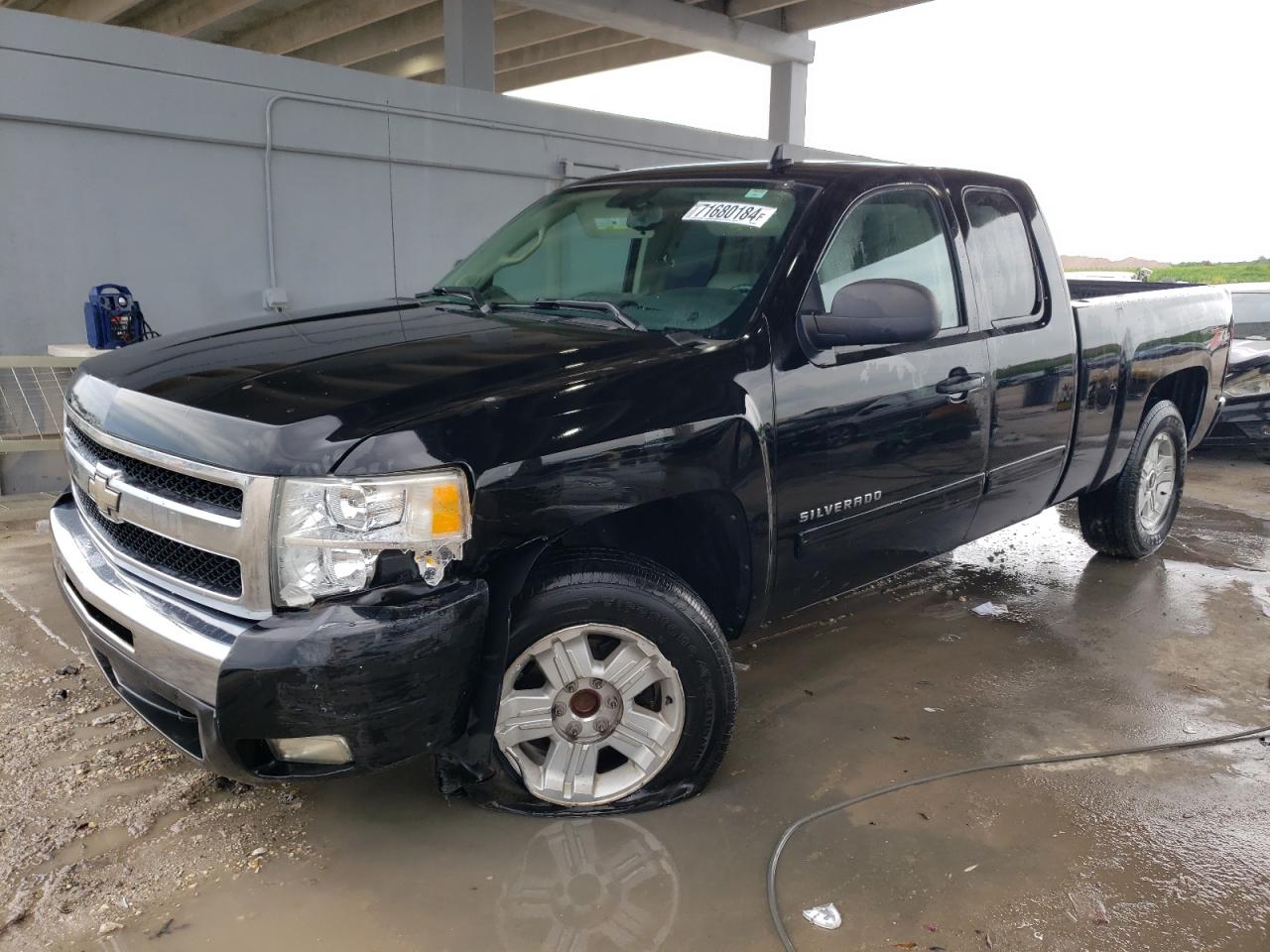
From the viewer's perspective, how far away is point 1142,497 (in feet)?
18.0

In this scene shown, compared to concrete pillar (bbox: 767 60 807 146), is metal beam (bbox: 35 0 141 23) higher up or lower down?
higher up

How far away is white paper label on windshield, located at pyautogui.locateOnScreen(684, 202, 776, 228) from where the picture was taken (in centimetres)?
336

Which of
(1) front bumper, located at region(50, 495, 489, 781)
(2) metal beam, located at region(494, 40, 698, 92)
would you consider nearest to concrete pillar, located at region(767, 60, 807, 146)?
(2) metal beam, located at region(494, 40, 698, 92)

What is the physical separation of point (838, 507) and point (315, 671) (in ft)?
5.74

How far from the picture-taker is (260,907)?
2473 millimetres

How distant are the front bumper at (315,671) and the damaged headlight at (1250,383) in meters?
7.97

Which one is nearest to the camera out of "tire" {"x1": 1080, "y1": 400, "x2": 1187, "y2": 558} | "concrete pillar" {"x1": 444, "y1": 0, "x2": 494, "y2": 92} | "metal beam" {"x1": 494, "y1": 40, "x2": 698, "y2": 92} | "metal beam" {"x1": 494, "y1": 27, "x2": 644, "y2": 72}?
"tire" {"x1": 1080, "y1": 400, "x2": 1187, "y2": 558}

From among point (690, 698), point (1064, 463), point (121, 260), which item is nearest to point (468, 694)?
point (690, 698)

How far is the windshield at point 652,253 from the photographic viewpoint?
3201 millimetres

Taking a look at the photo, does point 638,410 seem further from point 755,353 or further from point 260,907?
point 260,907

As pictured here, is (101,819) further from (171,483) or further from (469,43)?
(469,43)

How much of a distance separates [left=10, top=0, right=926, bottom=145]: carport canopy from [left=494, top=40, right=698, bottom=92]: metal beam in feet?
0.12

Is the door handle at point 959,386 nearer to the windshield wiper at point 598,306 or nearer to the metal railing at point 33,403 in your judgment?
the windshield wiper at point 598,306

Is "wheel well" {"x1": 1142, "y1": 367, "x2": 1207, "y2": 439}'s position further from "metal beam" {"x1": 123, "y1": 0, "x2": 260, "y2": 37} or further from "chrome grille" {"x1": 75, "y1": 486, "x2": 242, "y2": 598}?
"metal beam" {"x1": 123, "y1": 0, "x2": 260, "y2": 37}
